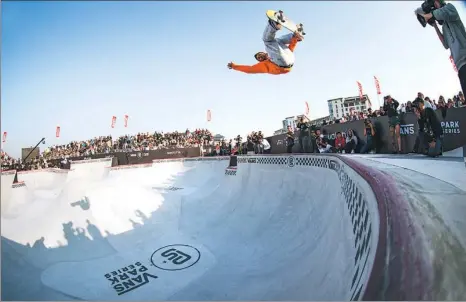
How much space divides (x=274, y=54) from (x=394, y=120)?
13.6ft

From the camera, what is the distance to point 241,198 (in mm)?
9961

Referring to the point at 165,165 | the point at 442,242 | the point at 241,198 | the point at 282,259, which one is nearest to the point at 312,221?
the point at 282,259

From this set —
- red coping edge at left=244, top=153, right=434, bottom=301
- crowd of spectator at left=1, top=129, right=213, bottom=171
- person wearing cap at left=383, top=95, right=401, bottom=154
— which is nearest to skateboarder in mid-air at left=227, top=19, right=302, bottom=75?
person wearing cap at left=383, top=95, right=401, bottom=154

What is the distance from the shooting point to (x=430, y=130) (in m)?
5.06

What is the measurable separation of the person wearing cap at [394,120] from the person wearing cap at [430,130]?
6.15 feet

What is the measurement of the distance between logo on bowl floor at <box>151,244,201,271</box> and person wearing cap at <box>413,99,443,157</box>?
5.89m

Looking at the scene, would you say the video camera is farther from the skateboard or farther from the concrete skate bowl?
the skateboard

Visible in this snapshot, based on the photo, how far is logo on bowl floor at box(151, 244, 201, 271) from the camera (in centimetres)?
613

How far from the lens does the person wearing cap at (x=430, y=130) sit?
4891mm

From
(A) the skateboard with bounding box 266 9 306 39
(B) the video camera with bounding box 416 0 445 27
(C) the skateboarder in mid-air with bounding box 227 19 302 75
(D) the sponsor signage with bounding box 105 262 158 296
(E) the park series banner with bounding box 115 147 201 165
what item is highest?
(A) the skateboard with bounding box 266 9 306 39

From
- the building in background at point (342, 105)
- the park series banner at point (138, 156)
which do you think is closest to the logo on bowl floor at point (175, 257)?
the park series banner at point (138, 156)

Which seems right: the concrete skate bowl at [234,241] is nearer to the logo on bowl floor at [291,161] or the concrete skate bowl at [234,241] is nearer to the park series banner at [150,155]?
the logo on bowl floor at [291,161]

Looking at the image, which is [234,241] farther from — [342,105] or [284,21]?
[342,105]

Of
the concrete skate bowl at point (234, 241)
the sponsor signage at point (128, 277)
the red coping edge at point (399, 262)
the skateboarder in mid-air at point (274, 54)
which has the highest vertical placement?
the skateboarder in mid-air at point (274, 54)
